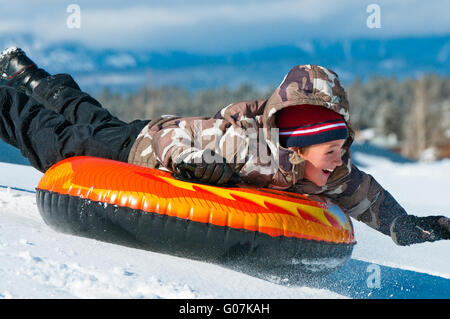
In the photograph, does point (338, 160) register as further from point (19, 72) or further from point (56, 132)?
point (19, 72)

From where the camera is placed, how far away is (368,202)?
3387 millimetres

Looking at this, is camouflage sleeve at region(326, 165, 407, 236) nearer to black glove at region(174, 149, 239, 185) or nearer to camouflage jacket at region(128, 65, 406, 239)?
camouflage jacket at region(128, 65, 406, 239)

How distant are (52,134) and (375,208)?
6.40ft

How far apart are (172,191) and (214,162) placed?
0.24 m

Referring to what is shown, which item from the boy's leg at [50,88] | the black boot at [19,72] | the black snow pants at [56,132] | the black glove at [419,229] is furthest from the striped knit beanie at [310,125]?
the black boot at [19,72]

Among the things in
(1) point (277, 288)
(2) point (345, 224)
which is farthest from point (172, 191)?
(2) point (345, 224)

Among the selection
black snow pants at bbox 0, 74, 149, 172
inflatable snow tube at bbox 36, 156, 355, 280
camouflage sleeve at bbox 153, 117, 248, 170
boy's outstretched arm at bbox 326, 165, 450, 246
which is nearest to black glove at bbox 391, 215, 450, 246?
boy's outstretched arm at bbox 326, 165, 450, 246

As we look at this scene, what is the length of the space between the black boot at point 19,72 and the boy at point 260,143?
45 cm

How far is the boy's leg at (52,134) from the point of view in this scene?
11.1 feet

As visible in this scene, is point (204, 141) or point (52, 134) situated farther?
point (52, 134)

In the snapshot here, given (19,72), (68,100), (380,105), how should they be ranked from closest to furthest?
(68,100) < (19,72) < (380,105)

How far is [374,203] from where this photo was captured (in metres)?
3.40

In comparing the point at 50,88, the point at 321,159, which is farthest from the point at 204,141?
the point at 50,88

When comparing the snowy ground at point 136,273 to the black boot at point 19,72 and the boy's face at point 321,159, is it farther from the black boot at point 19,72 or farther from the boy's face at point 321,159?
the black boot at point 19,72
